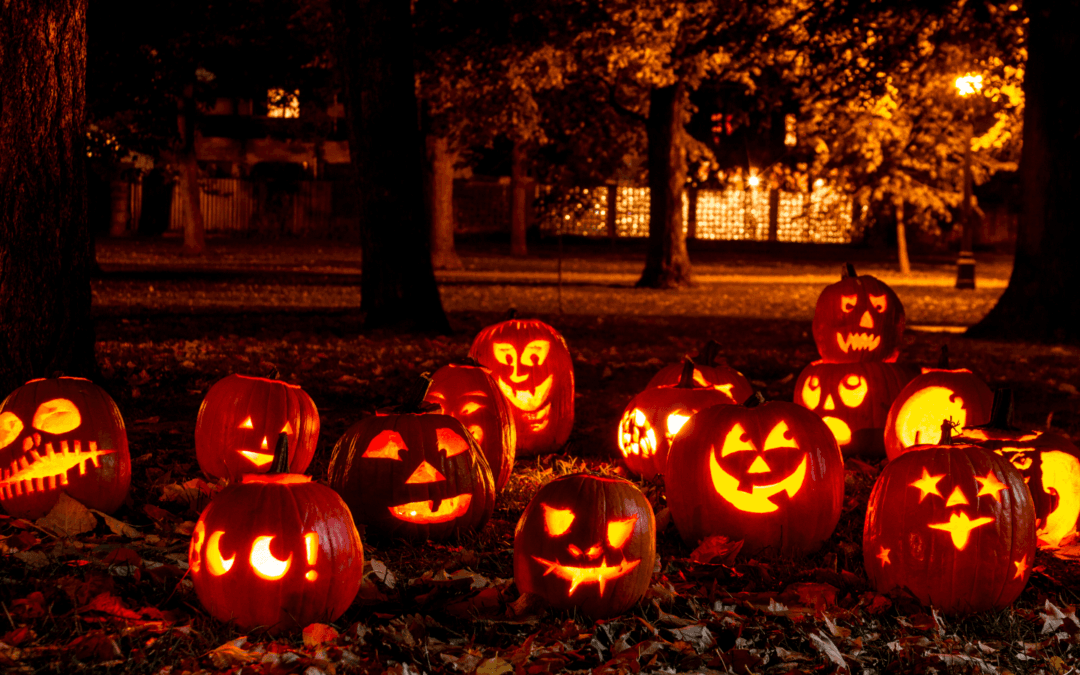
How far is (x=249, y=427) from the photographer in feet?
16.4

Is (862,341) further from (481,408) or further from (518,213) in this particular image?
(518,213)

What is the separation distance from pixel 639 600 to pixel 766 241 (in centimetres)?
4503

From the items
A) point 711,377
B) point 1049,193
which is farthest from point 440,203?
point 711,377

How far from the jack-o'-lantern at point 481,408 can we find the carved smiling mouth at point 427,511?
0.80m

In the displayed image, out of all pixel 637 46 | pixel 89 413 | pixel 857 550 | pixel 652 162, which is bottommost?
pixel 857 550

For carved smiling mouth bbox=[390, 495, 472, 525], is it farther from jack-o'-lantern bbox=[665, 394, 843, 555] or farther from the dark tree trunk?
the dark tree trunk

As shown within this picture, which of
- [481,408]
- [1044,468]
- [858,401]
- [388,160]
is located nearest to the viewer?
[1044,468]

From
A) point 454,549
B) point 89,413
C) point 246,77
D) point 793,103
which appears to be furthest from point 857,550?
point 793,103

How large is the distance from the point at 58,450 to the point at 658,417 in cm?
276

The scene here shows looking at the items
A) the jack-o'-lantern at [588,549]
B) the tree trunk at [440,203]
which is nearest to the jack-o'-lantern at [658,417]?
the jack-o'-lantern at [588,549]

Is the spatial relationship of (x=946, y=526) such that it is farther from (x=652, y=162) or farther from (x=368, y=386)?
(x=652, y=162)

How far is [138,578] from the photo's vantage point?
11.9ft

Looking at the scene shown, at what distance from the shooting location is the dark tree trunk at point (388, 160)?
37.7 ft

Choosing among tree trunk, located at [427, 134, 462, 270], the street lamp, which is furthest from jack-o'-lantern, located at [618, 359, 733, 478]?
tree trunk, located at [427, 134, 462, 270]
